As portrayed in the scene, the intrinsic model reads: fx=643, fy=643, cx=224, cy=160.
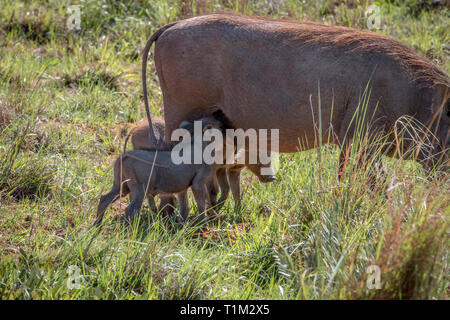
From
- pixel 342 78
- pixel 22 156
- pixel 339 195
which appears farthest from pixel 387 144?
pixel 22 156

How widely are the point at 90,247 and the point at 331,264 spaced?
55.8 inches

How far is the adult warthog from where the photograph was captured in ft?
15.3

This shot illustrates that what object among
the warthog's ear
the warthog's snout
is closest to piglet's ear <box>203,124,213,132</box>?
the warthog's ear

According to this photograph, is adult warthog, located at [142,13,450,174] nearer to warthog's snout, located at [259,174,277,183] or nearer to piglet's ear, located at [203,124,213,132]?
piglet's ear, located at [203,124,213,132]

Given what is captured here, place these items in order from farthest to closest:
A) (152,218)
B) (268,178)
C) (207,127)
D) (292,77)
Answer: (268,178) < (207,127) < (292,77) < (152,218)

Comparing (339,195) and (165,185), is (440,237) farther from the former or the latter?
(165,185)

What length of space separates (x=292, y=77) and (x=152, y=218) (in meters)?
1.47

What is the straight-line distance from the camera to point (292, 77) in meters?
4.80

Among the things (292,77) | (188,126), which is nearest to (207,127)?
(188,126)

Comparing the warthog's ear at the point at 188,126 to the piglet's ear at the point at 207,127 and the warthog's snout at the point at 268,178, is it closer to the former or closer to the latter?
the piglet's ear at the point at 207,127

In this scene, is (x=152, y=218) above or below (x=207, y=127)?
below

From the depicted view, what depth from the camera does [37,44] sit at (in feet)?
27.2

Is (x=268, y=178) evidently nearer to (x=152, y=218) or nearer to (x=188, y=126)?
(x=188, y=126)

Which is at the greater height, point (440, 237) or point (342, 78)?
point (342, 78)
